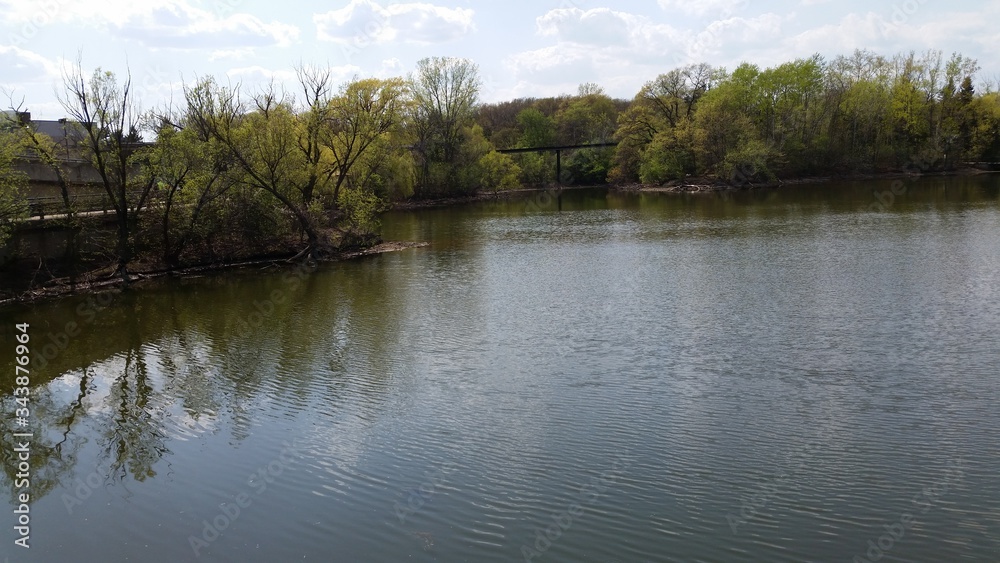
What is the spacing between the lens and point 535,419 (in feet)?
42.4

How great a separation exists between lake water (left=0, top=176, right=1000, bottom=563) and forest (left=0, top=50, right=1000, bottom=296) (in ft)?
22.9

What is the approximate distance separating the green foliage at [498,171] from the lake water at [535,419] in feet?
169

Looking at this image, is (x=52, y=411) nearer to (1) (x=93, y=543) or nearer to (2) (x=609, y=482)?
(1) (x=93, y=543)

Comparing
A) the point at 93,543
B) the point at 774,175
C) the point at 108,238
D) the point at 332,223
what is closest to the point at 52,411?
the point at 93,543

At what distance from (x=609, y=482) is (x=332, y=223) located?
29.3 meters

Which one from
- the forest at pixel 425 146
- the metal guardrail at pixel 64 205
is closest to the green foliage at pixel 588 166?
the forest at pixel 425 146

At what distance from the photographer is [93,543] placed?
9.73 metres

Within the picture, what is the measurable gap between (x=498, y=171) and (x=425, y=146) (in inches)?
442

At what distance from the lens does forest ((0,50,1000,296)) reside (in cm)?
3073
